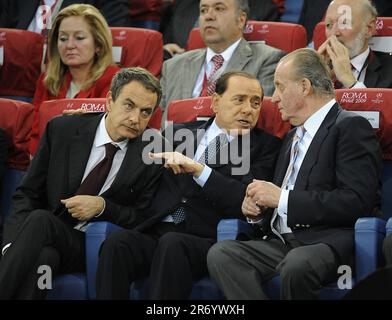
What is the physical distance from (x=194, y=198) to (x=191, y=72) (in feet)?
3.62

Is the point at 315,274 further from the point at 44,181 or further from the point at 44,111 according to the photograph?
the point at 44,111

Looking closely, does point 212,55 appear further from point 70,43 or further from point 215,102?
point 215,102

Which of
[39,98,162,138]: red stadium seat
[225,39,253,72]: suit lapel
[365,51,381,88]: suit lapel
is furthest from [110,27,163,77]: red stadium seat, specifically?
[365,51,381,88]: suit lapel

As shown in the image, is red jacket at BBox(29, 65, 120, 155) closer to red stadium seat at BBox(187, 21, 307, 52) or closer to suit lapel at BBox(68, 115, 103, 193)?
suit lapel at BBox(68, 115, 103, 193)

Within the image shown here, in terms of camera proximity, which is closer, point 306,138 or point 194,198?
point 306,138

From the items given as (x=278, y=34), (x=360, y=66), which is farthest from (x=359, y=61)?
(x=278, y=34)

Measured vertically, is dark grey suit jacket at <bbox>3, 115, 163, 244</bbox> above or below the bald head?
below

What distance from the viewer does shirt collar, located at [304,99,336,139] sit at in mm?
3467

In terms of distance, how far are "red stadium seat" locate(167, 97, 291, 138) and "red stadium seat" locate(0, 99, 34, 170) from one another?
1.92 ft

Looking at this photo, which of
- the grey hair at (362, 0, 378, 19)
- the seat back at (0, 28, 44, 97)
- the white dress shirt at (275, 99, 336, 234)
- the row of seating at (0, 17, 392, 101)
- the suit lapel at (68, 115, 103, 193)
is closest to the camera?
the white dress shirt at (275, 99, 336, 234)

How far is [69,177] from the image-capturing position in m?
3.67

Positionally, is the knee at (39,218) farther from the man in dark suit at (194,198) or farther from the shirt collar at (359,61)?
the shirt collar at (359,61)

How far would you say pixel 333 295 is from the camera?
3.18 m

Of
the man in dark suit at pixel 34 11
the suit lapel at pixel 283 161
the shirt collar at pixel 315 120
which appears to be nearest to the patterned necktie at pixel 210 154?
the suit lapel at pixel 283 161
